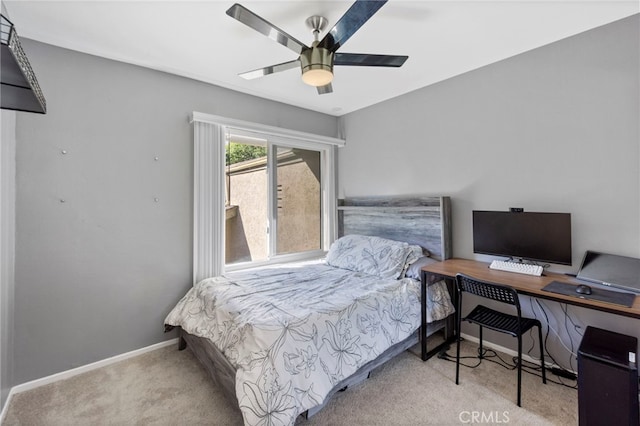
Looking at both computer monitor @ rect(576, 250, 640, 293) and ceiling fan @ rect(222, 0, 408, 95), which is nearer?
ceiling fan @ rect(222, 0, 408, 95)

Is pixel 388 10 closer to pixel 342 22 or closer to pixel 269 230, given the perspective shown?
pixel 342 22

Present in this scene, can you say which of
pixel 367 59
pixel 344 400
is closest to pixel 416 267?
pixel 344 400

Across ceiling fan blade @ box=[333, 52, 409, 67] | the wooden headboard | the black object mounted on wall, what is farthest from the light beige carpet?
ceiling fan blade @ box=[333, 52, 409, 67]

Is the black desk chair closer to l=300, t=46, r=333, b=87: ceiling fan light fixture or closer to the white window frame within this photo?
l=300, t=46, r=333, b=87: ceiling fan light fixture

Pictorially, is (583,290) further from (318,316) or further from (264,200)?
(264,200)

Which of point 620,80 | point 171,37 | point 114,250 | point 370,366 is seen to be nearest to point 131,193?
point 114,250

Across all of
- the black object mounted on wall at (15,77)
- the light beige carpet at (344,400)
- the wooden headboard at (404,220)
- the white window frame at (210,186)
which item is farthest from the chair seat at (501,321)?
the black object mounted on wall at (15,77)

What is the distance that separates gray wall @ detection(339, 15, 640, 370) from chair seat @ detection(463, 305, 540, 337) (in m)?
0.41

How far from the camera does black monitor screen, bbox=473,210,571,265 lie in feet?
7.04

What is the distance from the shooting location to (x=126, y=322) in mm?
2504

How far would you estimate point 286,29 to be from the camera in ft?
6.75

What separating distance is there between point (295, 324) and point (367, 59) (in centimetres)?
173

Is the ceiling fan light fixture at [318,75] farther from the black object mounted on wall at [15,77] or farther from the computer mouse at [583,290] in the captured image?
the computer mouse at [583,290]

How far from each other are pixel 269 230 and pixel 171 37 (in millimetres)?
2078
